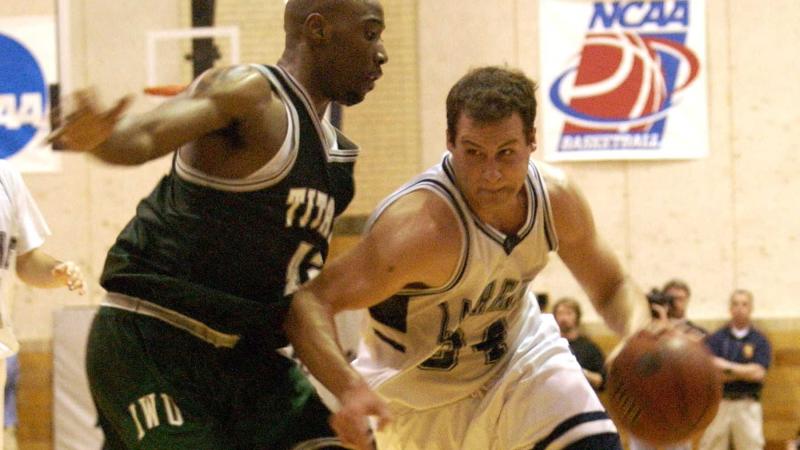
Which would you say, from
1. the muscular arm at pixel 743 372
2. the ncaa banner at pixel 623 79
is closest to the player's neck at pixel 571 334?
the muscular arm at pixel 743 372

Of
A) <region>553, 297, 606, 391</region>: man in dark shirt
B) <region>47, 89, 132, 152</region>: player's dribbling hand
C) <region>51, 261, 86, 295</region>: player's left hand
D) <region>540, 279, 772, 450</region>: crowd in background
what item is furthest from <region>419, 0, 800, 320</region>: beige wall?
<region>47, 89, 132, 152</region>: player's dribbling hand

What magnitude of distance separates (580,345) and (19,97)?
568 cm

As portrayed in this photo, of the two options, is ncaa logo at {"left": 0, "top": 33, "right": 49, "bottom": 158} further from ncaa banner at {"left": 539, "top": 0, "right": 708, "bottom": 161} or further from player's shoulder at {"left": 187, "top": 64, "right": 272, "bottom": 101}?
player's shoulder at {"left": 187, "top": 64, "right": 272, "bottom": 101}

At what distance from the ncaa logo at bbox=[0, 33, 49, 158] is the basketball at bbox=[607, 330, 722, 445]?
8.36m

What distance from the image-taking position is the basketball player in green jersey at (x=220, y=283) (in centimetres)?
310

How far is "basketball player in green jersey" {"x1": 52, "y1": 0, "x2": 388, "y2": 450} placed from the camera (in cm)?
310

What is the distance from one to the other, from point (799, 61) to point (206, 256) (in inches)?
336

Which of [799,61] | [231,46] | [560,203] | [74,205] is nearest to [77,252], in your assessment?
[74,205]

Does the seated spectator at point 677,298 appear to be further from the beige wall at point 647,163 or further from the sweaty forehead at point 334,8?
the sweaty forehead at point 334,8

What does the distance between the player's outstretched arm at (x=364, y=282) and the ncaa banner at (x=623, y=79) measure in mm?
7003

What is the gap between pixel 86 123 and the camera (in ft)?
8.61

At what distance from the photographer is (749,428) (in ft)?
31.3

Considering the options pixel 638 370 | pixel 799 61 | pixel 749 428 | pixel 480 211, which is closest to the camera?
pixel 638 370

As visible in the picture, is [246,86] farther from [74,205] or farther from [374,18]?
[74,205]
